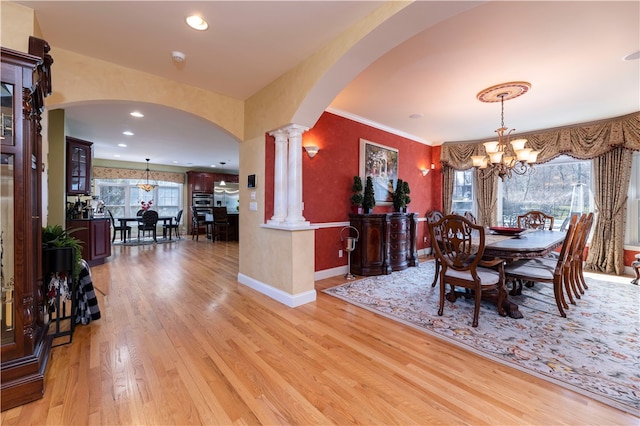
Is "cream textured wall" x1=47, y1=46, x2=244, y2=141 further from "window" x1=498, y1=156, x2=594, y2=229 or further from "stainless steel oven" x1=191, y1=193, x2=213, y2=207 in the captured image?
"stainless steel oven" x1=191, y1=193, x2=213, y2=207

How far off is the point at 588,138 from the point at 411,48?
4.35m

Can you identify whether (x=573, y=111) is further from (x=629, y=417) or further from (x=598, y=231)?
(x=629, y=417)

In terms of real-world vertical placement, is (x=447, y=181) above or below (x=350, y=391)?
above

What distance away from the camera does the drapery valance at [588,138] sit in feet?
13.7

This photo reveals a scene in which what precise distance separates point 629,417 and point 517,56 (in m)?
2.98

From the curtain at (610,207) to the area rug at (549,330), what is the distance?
1.02 metres

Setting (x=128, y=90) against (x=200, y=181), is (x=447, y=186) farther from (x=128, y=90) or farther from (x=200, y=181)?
(x=200, y=181)

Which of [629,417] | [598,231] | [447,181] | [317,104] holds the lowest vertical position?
[629,417]

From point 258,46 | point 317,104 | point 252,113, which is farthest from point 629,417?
point 252,113

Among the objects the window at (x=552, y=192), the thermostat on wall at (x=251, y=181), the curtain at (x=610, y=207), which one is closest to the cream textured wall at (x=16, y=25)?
the thermostat on wall at (x=251, y=181)

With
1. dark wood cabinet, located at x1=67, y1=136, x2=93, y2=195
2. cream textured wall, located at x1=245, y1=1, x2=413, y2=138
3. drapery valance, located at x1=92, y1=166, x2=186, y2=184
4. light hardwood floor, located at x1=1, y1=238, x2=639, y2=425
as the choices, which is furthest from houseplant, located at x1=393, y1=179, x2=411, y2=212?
drapery valance, located at x1=92, y1=166, x2=186, y2=184

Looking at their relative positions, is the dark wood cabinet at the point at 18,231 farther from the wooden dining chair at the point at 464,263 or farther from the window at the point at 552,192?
the window at the point at 552,192

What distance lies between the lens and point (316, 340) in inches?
88.0

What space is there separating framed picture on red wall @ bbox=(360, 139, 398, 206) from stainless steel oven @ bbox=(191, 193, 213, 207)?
7580 millimetres
